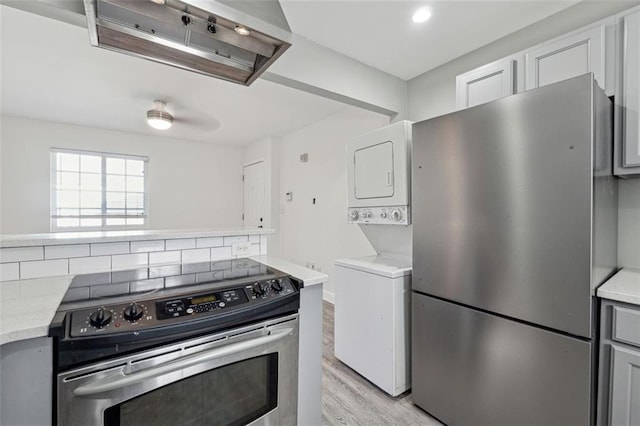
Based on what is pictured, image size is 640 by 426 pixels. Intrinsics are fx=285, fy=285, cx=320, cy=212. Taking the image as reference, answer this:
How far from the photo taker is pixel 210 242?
5.36 feet

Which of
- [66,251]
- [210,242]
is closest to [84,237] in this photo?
[66,251]

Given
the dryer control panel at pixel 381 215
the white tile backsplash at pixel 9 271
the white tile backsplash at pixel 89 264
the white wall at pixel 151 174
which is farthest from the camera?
the white wall at pixel 151 174

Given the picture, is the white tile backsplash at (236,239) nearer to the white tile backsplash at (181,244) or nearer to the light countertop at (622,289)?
the white tile backsplash at (181,244)

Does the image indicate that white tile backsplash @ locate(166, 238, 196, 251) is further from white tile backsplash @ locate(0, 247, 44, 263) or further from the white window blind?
the white window blind

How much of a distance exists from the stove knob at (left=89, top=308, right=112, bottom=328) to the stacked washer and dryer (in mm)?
1499

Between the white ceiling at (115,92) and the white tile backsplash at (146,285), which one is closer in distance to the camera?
the white tile backsplash at (146,285)

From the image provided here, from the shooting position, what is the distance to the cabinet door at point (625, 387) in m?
1.11

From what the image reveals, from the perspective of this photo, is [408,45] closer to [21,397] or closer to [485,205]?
[485,205]

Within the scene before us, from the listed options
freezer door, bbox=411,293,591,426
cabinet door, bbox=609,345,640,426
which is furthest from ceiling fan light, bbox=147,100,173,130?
cabinet door, bbox=609,345,640,426

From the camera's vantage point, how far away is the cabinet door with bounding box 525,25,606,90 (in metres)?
1.43

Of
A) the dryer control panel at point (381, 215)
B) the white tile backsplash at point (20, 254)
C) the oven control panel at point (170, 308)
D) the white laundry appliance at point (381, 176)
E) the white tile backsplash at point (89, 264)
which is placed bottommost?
the oven control panel at point (170, 308)

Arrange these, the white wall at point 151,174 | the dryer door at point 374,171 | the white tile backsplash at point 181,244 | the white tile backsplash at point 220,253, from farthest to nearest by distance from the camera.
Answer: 1. the white wall at point 151,174
2. the dryer door at point 374,171
3. the white tile backsplash at point 220,253
4. the white tile backsplash at point 181,244

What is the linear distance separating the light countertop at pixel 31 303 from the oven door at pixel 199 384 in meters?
0.16

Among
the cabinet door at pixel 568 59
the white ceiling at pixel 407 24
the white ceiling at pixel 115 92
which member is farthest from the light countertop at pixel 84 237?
the cabinet door at pixel 568 59
